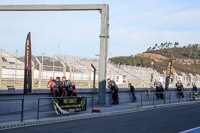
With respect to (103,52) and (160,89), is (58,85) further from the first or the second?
(160,89)

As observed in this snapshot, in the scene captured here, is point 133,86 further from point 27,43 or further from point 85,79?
point 27,43

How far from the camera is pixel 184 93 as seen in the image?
26.8 meters

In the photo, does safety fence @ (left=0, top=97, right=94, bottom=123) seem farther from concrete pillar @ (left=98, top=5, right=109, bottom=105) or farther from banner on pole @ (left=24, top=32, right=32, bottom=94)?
concrete pillar @ (left=98, top=5, right=109, bottom=105)

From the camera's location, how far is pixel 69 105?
13320 millimetres

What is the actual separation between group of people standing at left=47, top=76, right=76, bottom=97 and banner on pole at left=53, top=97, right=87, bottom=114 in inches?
75.0

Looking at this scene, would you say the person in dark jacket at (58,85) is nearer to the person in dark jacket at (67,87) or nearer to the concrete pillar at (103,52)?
the person in dark jacket at (67,87)

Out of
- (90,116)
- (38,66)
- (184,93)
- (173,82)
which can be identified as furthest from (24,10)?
(173,82)

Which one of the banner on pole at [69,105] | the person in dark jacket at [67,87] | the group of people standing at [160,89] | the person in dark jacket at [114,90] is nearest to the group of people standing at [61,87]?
the person in dark jacket at [67,87]

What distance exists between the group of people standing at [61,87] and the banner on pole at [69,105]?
1905 millimetres

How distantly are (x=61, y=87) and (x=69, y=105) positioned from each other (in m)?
2.71

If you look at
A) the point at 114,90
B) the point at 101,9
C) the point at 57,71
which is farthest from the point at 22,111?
the point at 114,90

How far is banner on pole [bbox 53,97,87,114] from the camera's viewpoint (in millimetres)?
12668

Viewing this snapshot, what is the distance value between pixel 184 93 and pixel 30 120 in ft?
59.7

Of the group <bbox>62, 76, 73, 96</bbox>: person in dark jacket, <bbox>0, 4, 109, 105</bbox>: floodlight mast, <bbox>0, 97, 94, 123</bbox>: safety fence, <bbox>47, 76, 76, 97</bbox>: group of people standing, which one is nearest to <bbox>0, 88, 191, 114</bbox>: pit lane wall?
<bbox>0, 97, 94, 123</bbox>: safety fence
